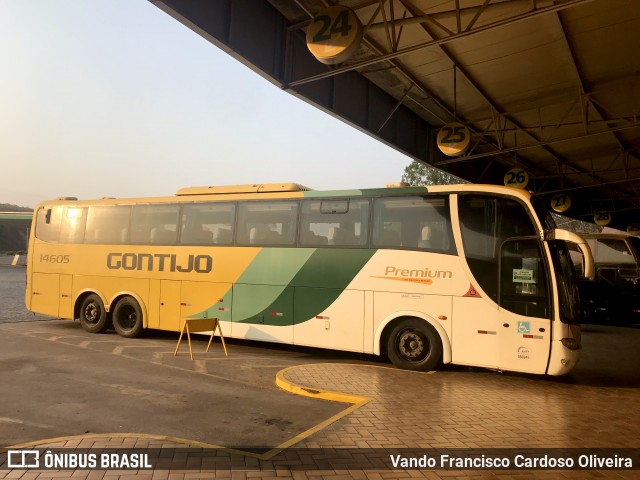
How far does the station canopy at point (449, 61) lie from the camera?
823 centimetres

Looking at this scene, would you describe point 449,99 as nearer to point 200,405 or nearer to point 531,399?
point 531,399

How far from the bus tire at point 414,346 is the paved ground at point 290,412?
299 mm

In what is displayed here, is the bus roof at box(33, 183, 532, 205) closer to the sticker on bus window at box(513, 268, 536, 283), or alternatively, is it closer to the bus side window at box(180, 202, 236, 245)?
the bus side window at box(180, 202, 236, 245)

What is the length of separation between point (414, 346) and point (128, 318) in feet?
24.6

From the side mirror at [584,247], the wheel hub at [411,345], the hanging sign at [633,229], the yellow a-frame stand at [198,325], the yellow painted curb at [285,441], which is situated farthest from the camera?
the hanging sign at [633,229]

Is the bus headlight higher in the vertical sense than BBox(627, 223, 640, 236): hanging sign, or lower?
lower

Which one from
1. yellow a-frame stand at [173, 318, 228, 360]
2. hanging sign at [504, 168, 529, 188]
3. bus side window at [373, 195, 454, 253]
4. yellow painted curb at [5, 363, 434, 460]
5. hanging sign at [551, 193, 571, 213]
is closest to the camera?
yellow painted curb at [5, 363, 434, 460]

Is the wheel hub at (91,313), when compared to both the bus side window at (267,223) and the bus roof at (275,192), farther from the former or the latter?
the bus side window at (267,223)

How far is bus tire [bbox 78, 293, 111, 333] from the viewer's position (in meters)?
11.7

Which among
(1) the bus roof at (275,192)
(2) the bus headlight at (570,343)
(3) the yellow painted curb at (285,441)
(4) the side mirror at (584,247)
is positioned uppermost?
(1) the bus roof at (275,192)

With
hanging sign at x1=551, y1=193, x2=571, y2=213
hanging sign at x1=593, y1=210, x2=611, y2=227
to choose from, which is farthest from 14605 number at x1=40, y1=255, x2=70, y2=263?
hanging sign at x1=593, y1=210, x2=611, y2=227

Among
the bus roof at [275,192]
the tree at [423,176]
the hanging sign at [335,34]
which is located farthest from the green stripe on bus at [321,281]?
the tree at [423,176]

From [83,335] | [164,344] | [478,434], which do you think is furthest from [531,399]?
[83,335]

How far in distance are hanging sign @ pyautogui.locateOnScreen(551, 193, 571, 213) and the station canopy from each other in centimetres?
514
